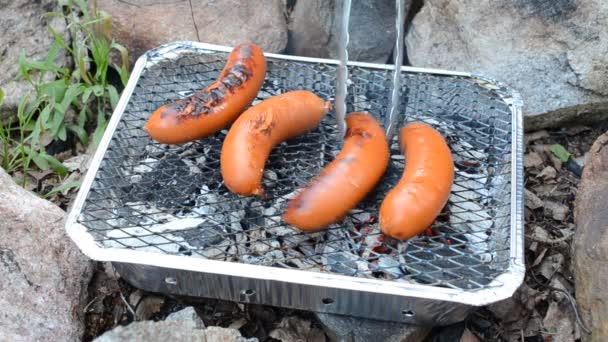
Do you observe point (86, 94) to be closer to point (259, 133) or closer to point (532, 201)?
point (259, 133)

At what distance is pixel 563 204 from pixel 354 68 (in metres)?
1.10

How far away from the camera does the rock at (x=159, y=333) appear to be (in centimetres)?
205

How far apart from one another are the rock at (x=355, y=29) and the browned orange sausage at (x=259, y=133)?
3.14 feet

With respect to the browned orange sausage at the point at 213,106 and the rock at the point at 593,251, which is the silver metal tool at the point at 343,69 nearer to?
the browned orange sausage at the point at 213,106

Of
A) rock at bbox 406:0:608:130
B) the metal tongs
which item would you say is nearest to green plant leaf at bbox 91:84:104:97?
the metal tongs

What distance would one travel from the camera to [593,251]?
2.31m

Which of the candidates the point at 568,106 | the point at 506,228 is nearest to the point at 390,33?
the point at 568,106

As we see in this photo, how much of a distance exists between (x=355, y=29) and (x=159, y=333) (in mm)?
2003

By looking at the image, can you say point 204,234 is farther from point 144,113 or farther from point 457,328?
point 457,328

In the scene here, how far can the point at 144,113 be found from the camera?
2.92 metres

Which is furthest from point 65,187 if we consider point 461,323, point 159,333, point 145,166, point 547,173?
point 547,173

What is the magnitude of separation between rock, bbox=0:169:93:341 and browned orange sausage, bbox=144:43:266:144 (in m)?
0.53

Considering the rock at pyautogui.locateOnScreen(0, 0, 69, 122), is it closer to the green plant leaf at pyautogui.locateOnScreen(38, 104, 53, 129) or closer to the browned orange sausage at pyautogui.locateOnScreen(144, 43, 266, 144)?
the green plant leaf at pyautogui.locateOnScreen(38, 104, 53, 129)

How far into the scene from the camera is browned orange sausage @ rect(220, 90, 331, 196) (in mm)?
2365
